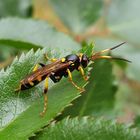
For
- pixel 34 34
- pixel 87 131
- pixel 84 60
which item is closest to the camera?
pixel 87 131

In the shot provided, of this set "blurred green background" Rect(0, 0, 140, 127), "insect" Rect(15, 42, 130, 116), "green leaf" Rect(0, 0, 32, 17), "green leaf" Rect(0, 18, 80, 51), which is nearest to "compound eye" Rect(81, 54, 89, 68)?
"insect" Rect(15, 42, 130, 116)

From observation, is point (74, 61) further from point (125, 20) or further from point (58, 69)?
point (125, 20)

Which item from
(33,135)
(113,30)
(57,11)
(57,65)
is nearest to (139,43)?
(113,30)

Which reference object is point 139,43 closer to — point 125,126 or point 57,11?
point 57,11

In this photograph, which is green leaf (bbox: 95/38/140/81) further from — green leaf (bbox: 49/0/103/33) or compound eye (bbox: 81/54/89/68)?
compound eye (bbox: 81/54/89/68)

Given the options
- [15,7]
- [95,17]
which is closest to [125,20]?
[95,17]
